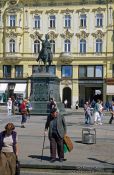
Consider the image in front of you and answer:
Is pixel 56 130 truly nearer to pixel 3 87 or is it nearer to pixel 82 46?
pixel 3 87

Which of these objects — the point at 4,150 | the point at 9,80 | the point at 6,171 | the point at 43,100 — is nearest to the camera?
the point at 6,171

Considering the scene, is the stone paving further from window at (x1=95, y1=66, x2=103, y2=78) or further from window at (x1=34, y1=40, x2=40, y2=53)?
window at (x1=34, y1=40, x2=40, y2=53)

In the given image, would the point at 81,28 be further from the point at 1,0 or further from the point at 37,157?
the point at 37,157

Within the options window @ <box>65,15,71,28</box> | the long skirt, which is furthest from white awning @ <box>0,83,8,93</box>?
the long skirt

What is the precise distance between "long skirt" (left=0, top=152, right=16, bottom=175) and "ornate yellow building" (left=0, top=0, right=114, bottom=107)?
57539mm

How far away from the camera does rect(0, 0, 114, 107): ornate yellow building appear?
66.5 m

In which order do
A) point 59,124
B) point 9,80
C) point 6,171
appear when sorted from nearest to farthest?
point 6,171 → point 59,124 → point 9,80

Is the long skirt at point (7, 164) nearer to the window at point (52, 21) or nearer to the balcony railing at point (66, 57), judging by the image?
the balcony railing at point (66, 57)

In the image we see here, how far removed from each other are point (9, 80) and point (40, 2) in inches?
471

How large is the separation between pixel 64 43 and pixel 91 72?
5.64 m

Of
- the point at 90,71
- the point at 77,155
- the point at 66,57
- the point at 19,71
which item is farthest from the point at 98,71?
the point at 77,155

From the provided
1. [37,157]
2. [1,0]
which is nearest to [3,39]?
[1,0]

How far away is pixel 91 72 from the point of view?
66.8 m

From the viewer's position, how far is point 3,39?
68125 millimetres
